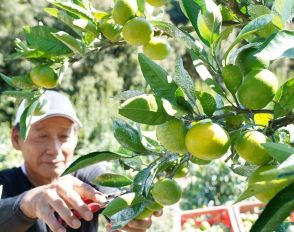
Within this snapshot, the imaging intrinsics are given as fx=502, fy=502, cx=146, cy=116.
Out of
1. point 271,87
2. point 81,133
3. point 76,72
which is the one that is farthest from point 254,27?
point 76,72

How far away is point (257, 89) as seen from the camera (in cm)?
51

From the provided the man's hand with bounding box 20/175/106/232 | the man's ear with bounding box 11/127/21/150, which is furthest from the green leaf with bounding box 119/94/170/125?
the man's ear with bounding box 11/127/21/150

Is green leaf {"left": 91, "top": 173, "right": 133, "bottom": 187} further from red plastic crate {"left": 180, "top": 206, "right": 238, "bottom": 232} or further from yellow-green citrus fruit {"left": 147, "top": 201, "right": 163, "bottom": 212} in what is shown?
red plastic crate {"left": 180, "top": 206, "right": 238, "bottom": 232}

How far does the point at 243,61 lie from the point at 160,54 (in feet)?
0.65

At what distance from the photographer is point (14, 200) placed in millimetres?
1356

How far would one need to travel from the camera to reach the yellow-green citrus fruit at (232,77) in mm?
541

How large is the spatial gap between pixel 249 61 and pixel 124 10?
0.67 feet

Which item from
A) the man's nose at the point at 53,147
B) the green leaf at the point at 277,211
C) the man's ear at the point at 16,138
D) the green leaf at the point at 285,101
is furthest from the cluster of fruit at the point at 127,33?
the man's ear at the point at 16,138

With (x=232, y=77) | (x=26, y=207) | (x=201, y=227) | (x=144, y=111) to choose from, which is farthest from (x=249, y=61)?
(x=201, y=227)

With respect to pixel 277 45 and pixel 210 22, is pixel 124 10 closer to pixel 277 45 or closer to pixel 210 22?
pixel 210 22

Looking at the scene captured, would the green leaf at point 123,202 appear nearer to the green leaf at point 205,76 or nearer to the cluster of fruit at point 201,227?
the green leaf at point 205,76

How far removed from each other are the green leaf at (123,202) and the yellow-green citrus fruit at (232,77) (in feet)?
0.60

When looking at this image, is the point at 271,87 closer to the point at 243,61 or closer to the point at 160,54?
the point at 243,61

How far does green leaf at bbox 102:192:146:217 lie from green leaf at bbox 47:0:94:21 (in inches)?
10.8
